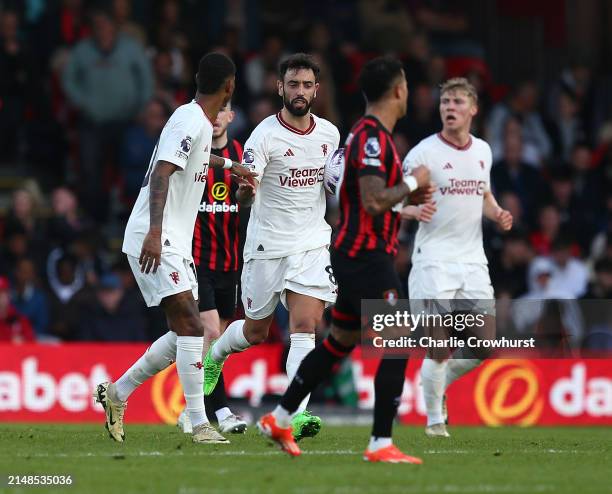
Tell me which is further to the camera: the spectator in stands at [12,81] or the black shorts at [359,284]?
the spectator in stands at [12,81]

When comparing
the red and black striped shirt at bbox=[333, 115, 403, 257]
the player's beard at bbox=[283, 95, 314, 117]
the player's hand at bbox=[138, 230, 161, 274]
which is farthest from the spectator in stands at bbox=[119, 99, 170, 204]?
the red and black striped shirt at bbox=[333, 115, 403, 257]

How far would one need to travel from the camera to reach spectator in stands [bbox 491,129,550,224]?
67.3ft

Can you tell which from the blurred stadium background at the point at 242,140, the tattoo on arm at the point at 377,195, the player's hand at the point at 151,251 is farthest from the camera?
the blurred stadium background at the point at 242,140

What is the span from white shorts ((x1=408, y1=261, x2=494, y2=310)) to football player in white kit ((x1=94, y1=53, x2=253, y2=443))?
252 centimetres

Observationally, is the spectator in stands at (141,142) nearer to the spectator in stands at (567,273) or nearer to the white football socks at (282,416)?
the spectator in stands at (567,273)

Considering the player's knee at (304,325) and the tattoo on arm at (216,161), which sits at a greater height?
the tattoo on arm at (216,161)

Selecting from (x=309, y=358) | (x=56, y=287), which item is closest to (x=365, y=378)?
(x=56, y=287)

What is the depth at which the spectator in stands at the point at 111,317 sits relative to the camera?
1797 cm

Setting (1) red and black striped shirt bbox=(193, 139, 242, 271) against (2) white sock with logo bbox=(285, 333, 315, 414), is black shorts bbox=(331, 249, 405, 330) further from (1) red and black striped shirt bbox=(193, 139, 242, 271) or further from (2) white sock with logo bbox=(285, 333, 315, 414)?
(1) red and black striped shirt bbox=(193, 139, 242, 271)

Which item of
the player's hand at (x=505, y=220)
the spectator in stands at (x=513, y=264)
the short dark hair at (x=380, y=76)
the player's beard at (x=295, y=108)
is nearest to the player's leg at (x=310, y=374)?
the short dark hair at (x=380, y=76)

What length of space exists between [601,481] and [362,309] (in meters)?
1.83

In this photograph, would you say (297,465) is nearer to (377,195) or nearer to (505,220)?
(377,195)

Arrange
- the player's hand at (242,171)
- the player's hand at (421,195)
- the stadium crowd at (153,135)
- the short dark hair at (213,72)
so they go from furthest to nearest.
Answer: the stadium crowd at (153,135) → the player's hand at (242,171) → the short dark hair at (213,72) → the player's hand at (421,195)

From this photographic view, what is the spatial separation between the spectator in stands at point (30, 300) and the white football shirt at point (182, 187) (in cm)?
750
